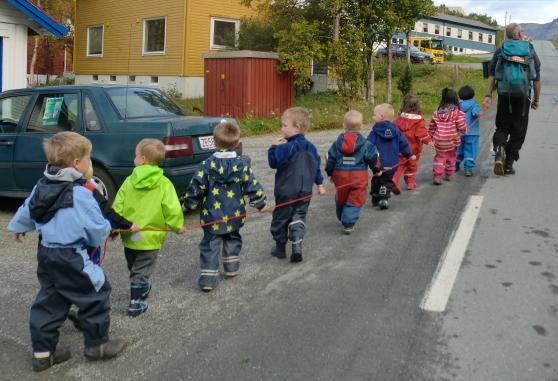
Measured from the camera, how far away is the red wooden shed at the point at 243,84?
18672 mm

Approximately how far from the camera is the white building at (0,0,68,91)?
11969mm

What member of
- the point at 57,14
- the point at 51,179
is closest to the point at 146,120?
the point at 51,179

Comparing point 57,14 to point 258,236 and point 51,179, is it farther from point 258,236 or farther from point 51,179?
point 51,179

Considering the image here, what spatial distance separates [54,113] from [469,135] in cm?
597

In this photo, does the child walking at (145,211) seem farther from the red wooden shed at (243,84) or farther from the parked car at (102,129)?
the red wooden shed at (243,84)

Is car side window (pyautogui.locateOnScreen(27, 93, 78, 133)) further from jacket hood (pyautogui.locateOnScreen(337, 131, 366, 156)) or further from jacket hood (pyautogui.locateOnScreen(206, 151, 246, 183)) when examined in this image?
jacket hood (pyautogui.locateOnScreen(337, 131, 366, 156))

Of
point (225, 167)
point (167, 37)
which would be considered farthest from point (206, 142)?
point (167, 37)

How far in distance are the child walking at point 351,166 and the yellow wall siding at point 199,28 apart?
2036cm

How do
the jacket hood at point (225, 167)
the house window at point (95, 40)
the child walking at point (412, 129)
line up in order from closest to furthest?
1. the jacket hood at point (225, 167)
2. the child walking at point (412, 129)
3. the house window at point (95, 40)

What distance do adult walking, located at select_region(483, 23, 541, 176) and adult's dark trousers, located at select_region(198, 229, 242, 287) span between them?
556cm

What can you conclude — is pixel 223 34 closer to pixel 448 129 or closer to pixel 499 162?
pixel 448 129

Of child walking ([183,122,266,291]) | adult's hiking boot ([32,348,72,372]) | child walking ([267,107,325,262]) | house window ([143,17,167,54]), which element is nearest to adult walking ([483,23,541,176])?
child walking ([267,107,325,262])

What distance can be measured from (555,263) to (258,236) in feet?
9.49

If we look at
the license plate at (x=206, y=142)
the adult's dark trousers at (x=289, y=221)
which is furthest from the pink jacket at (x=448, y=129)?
the adult's dark trousers at (x=289, y=221)
